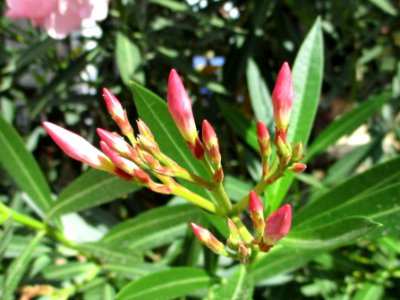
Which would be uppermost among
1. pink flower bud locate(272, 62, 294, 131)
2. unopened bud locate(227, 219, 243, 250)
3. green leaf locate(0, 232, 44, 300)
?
pink flower bud locate(272, 62, 294, 131)

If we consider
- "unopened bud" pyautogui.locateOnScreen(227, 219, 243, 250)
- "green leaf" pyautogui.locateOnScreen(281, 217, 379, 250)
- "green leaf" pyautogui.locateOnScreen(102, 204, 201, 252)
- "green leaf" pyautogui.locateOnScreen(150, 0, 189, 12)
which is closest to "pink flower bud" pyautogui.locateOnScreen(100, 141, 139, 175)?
"unopened bud" pyautogui.locateOnScreen(227, 219, 243, 250)

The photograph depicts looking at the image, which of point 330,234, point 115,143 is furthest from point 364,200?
point 115,143

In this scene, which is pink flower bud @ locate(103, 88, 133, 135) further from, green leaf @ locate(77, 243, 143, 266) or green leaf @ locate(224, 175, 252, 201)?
green leaf @ locate(224, 175, 252, 201)

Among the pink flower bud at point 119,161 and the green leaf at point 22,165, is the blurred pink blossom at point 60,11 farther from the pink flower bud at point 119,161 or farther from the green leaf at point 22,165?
the pink flower bud at point 119,161

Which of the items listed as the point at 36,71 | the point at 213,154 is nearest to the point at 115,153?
the point at 213,154

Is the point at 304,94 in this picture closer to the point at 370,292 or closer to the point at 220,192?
the point at 220,192

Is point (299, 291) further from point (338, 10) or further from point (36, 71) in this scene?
point (36, 71)
